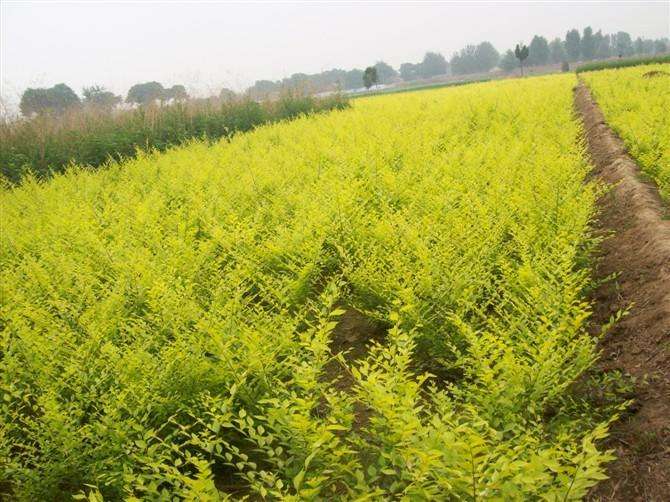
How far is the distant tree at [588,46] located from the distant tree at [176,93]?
337 ft

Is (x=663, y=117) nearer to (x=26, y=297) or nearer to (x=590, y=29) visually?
(x=26, y=297)

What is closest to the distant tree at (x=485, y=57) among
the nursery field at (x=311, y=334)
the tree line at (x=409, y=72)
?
the tree line at (x=409, y=72)

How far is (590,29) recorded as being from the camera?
100312 mm

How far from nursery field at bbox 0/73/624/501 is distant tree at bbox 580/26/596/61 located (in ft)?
346

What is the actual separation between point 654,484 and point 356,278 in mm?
2439

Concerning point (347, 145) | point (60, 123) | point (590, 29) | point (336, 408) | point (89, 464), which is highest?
point (590, 29)

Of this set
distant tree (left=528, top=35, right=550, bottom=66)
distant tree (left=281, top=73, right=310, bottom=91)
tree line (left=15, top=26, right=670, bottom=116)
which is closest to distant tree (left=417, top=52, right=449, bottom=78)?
tree line (left=15, top=26, right=670, bottom=116)

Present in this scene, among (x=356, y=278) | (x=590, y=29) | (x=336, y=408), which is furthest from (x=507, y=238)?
(x=590, y=29)

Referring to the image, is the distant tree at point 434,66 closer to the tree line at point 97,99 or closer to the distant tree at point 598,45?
the distant tree at point 598,45

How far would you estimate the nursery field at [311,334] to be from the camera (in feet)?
7.36

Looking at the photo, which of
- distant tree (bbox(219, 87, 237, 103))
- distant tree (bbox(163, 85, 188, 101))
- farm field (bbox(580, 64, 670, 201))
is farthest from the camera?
distant tree (bbox(219, 87, 237, 103))

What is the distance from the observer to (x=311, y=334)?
312cm

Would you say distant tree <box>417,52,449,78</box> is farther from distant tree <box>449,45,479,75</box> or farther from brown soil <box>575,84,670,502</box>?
brown soil <box>575,84,670,502</box>

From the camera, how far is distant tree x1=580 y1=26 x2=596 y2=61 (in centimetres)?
9688
